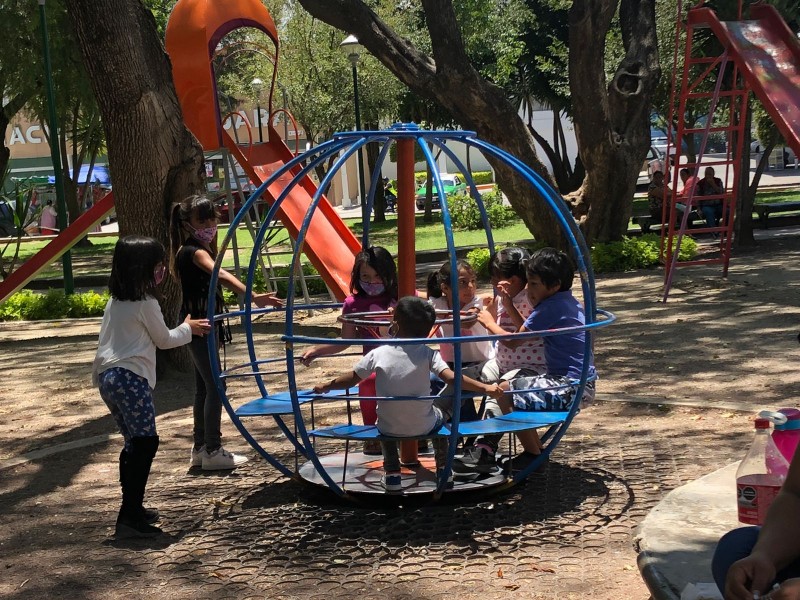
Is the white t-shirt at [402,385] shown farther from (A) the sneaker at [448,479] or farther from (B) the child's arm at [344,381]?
(A) the sneaker at [448,479]

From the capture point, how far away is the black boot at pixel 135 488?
473cm

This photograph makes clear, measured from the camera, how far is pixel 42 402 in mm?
8133

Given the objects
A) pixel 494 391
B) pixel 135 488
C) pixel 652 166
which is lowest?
pixel 135 488

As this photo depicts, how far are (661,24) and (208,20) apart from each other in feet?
59.6

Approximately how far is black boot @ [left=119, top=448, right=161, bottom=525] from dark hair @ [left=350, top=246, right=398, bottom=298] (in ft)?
4.63

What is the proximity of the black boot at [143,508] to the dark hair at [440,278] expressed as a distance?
1.76 metres

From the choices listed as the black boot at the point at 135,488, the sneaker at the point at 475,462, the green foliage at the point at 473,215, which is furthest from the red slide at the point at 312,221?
the green foliage at the point at 473,215

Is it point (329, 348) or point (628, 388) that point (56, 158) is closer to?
point (628, 388)

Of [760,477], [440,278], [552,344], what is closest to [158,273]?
[440,278]

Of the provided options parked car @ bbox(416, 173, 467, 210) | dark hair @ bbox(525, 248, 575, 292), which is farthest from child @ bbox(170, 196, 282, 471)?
parked car @ bbox(416, 173, 467, 210)

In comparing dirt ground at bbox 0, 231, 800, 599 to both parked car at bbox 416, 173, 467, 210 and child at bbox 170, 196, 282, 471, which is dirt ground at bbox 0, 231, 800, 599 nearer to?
child at bbox 170, 196, 282, 471

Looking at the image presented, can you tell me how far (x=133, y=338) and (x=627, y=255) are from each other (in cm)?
1070

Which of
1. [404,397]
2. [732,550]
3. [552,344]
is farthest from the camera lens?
[552,344]

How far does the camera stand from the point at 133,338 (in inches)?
187
